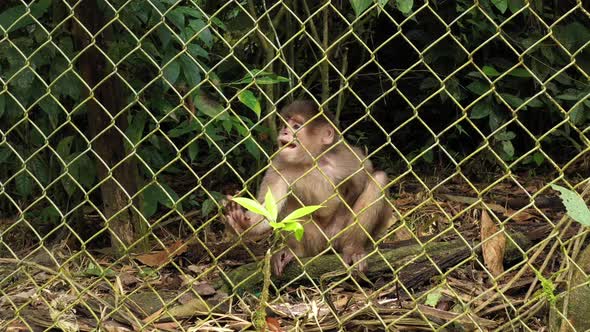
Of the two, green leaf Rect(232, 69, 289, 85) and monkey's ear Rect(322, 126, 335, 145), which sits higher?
green leaf Rect(232, 69, 289, 85)

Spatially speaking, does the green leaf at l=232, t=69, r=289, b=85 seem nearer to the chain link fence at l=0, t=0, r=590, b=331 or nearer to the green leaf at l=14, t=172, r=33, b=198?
the chain link fence at l=0, t=0, r=590, b=331

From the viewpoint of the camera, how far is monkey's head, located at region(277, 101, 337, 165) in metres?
5.36

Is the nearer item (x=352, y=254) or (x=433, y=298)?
(x=433, y=298)

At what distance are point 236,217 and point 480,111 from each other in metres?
3.18

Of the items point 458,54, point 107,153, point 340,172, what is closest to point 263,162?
point 340,172

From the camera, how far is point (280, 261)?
5262 millimetres

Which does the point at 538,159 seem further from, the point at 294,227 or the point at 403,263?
the point at 294,227

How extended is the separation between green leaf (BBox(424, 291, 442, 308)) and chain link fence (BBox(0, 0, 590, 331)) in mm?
12

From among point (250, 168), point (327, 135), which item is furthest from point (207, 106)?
point (250, 168)

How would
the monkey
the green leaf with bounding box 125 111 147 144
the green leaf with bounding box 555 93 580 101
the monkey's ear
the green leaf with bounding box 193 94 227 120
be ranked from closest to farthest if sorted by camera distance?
the green leaf with bounding box 193 94 227 120 → the green leaf with bounding box 125 111 147 144 → the monkey → the monkey's ear → the green leaf with bounding box 555 93 580 101

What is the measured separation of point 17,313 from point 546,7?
4848 millimetres

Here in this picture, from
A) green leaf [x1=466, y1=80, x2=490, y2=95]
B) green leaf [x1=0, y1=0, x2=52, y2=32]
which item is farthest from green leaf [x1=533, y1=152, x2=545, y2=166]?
green leaf [x1=0, y1=0, x2=52, y2=32]

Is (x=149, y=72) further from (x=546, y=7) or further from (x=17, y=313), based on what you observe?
(x=546, y=7)

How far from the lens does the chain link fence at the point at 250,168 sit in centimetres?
399
